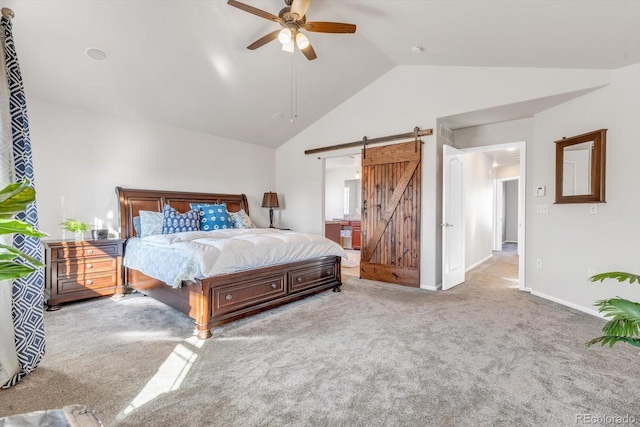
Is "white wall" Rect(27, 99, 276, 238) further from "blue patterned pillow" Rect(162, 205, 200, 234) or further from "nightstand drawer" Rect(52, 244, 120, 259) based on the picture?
"blue patterned pillow" Rect(162, 205, 200, 234)

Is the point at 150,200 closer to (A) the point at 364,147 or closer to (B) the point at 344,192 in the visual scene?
(A) the point at 364,147

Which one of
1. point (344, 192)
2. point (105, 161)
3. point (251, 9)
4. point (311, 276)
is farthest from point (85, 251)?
point (344, 192)

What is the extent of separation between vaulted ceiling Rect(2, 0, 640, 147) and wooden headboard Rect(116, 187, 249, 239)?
1.16 m

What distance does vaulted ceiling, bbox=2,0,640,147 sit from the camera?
A: 110 inches

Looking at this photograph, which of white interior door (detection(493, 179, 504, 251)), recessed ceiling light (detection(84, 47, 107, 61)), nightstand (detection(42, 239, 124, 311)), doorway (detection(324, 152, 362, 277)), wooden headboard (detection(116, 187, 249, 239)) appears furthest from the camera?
doorway (detection(324, 152, 362, 277))

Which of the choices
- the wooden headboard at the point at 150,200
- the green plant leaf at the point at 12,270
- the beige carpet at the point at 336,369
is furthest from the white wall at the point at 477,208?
the green plant leaf at the point at 12,270

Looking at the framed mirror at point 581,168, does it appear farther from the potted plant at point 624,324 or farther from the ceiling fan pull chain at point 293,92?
the ceiling fan pull chain at point 293,92

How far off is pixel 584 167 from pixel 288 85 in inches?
157

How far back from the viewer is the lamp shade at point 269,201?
6.09m

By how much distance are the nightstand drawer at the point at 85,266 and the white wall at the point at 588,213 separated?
5.77 metres

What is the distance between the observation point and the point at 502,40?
3.19m

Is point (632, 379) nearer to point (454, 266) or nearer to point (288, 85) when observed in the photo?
point (454, 266)

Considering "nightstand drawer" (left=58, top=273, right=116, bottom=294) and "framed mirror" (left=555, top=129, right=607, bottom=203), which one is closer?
"framed mirror" (left=555, top=129, right=607, bottom=203)

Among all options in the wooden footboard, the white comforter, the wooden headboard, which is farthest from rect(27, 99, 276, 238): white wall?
the wooden footboard
